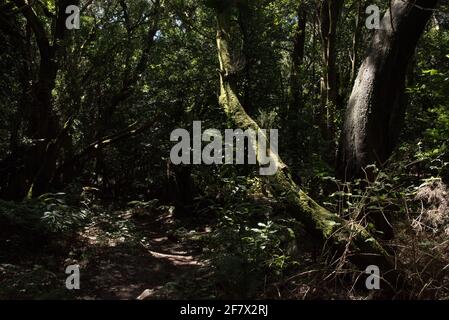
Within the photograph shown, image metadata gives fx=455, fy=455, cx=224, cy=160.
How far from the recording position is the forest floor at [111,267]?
17.6 feet

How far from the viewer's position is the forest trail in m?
5.74

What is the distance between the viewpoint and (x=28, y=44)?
32.5 feet

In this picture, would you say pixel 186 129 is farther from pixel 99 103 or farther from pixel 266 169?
pixel 266 169

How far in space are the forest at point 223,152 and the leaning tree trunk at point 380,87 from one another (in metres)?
0.02

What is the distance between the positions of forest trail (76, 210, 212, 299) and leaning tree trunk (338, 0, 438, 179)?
2393 millimetres

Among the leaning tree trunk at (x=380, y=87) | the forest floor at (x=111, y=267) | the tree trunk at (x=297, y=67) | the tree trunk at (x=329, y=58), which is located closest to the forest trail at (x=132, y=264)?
the forest floor at (x=111, y=267)

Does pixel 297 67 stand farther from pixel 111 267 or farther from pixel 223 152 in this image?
pixel 111 267

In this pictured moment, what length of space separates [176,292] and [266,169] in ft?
5.70

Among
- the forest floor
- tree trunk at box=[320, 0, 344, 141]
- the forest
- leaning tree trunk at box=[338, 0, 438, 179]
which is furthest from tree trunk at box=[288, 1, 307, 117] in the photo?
leaning tree trunk at box=[338, 0, 438, 179]

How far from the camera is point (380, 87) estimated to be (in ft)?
17.2

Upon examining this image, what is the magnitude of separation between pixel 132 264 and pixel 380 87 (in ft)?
14.9

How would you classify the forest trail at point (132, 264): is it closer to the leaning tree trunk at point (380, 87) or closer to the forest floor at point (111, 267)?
the forest floor at point (111, 267)
